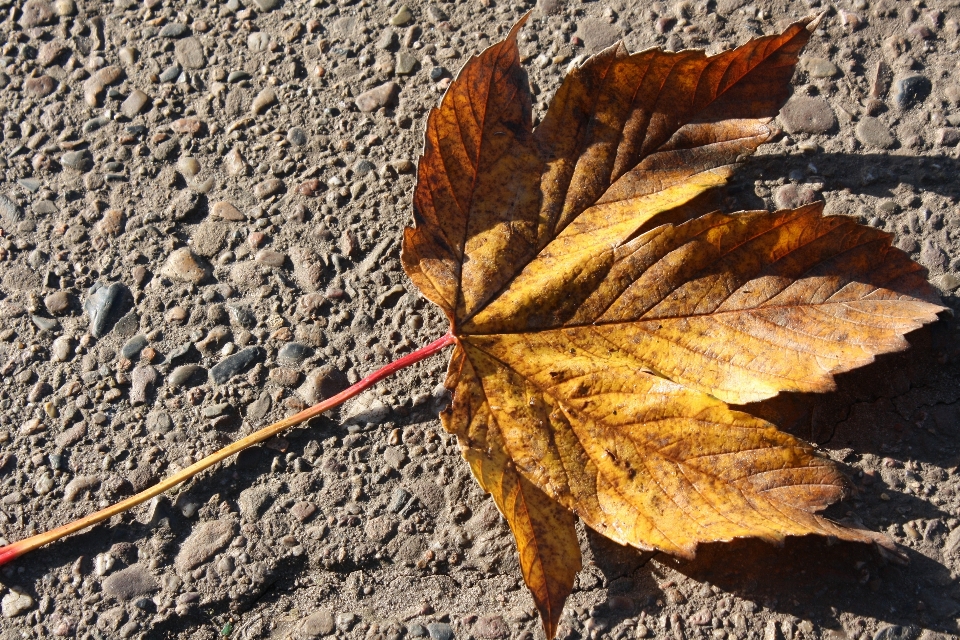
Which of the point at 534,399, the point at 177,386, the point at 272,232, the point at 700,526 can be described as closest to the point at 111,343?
the point at 177,386

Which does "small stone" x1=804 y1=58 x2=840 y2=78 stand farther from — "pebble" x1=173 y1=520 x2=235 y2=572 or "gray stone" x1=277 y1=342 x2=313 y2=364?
"pebble" x1=173 y1=520 x2=235 y2=572

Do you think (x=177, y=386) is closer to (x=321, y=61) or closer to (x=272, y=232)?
(x=272, y=232)

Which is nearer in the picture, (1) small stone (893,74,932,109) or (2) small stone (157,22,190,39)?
(1) small stone (893,74,932,109)

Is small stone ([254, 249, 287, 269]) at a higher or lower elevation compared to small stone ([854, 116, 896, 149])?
higher

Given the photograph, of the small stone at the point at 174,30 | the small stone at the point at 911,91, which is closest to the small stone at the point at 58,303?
the small stone at the point at 174,30

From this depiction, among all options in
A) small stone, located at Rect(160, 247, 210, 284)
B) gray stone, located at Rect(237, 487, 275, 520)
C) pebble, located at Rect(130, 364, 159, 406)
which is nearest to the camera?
gray stone, located at Rect(237, 487, 275, 520)

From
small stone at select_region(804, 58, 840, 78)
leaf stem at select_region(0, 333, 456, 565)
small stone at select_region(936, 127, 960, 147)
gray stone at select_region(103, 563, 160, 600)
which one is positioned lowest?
gray stone at select_region(103, 563, 160, 600)

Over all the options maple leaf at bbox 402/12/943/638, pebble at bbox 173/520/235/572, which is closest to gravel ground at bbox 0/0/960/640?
pebble at bbox 173/520/235/572
